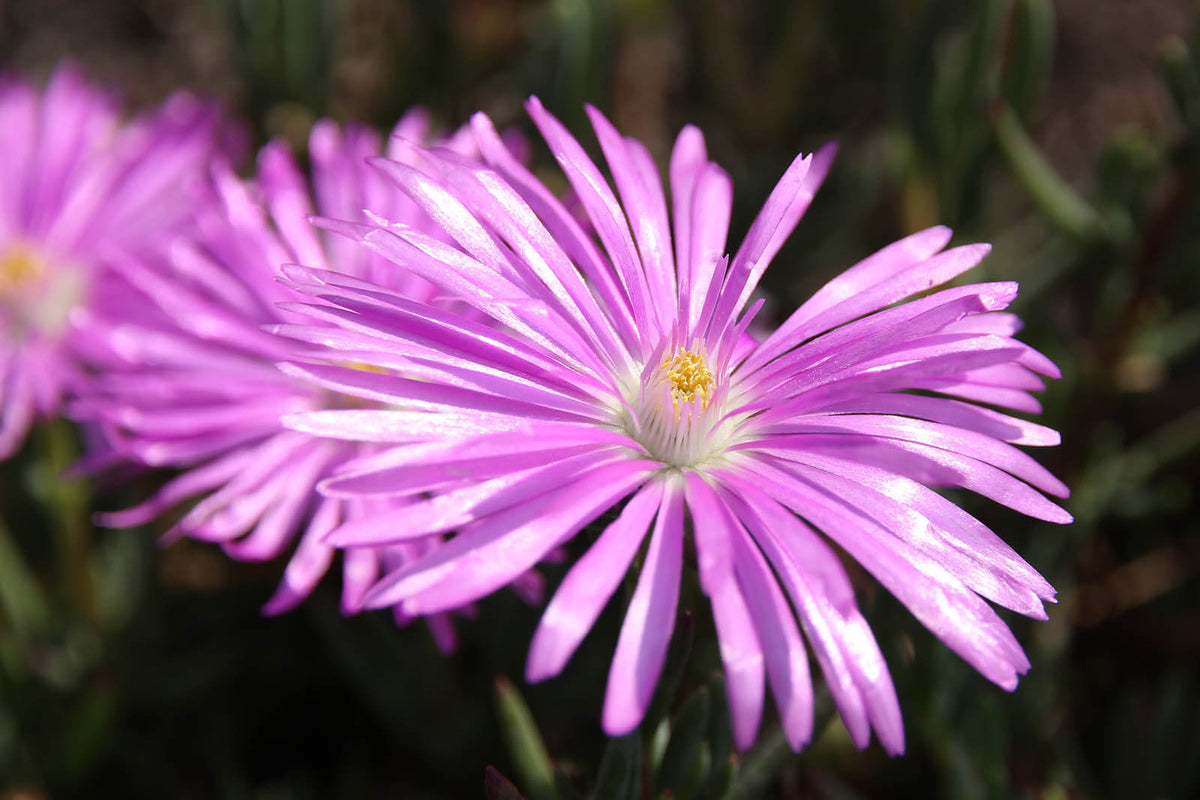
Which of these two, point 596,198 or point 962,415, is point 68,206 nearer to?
point 596,198

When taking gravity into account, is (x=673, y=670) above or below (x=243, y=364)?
below

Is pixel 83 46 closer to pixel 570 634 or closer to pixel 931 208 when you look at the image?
pixel 931 208

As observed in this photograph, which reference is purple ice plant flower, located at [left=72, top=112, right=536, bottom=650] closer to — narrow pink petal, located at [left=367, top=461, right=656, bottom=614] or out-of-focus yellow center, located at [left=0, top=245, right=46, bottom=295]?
out-of-focus yellow center, located at [left=0, top=245, right=46, bottom=295]

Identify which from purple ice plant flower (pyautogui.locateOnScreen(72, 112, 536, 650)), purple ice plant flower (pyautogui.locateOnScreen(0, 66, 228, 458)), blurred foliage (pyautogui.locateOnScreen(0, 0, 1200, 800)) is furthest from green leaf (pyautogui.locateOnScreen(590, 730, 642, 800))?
purple ice plant flower (pyautogui.locateOnScreen(0, 66, 228, 458))

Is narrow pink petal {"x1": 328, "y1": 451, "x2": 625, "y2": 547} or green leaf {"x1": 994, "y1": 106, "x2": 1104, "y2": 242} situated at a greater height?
green leaf {"x1": 994, "y1": 106, "x2": 1104, "y2": 242}

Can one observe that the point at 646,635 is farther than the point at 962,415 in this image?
No

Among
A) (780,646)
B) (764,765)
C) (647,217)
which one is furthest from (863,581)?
(780,646)
